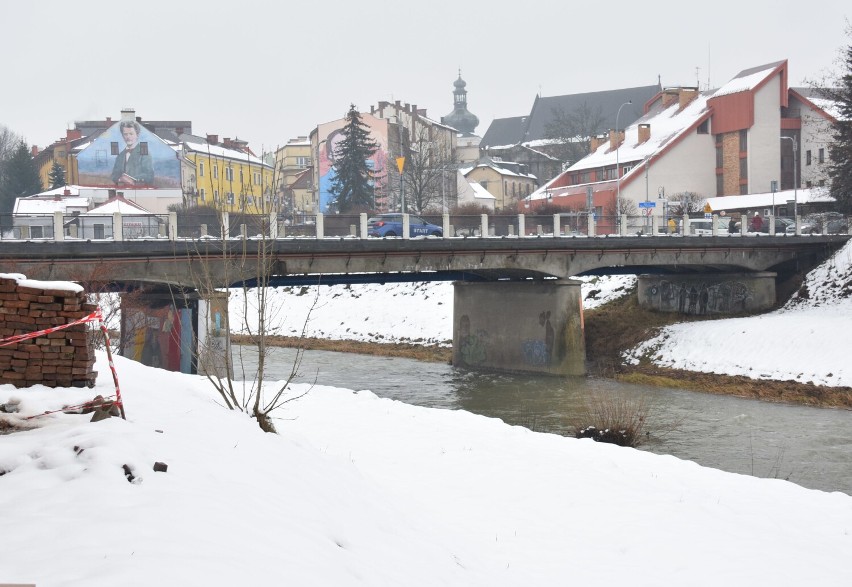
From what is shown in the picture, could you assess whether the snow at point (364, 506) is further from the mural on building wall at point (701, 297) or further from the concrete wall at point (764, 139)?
the concrete wall at point (764, 139)

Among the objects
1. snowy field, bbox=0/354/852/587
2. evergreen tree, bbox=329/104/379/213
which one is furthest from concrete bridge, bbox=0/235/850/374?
evergreen tree, bbox=329/104/379/213

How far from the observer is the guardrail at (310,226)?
2989cm

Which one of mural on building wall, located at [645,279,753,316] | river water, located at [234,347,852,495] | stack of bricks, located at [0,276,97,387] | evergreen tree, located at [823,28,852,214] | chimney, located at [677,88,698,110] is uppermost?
chimney, located at [677,88,698,110]

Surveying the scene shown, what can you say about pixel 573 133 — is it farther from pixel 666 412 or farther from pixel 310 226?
pixel 666 412

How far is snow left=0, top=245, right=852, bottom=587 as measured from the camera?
251 inches

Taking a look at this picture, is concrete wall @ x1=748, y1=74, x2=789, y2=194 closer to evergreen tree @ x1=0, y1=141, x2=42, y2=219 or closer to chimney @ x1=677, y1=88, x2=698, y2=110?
chimney @ x1=677, y1=88, x2=698, y2=110

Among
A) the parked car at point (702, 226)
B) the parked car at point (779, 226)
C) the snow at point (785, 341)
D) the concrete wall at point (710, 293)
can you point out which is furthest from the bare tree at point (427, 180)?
the snow at point (785, 341)

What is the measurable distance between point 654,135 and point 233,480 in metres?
76.1

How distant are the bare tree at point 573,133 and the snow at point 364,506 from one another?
106567 millimetres

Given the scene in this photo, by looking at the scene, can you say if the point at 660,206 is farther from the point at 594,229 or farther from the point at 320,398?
the point at 320,398

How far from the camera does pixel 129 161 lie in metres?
80.4

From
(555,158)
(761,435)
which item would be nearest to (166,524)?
(761,435)

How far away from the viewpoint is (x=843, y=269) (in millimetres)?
43719

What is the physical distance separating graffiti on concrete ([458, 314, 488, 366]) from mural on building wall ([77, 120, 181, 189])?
4574 centimetres
